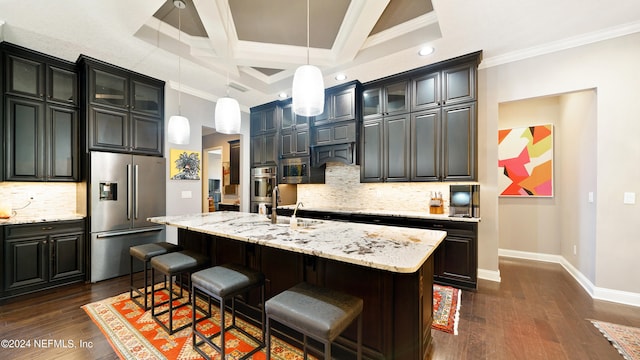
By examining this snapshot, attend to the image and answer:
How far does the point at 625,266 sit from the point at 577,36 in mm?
2717

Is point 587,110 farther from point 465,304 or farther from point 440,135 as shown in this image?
point 465,304

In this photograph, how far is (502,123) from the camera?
4668 millimetres

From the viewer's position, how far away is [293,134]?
499 centimetres

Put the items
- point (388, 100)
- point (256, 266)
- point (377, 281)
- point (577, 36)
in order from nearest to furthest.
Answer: point (377, 281)
point (256, 266)
point (577, 36)
point (388, 100)

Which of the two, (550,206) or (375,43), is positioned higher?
(375,43)

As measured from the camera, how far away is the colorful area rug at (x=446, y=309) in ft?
7.72

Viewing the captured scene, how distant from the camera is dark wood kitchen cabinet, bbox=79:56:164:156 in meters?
3.49

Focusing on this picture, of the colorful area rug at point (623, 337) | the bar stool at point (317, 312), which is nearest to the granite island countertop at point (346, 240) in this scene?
the bar stool at point (317, 312)

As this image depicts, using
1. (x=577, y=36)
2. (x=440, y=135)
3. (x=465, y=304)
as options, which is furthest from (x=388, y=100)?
(x=465, y=304)

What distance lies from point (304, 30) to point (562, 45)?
10.5 ft

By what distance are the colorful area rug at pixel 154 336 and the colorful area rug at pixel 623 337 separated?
Result: 8.43ft

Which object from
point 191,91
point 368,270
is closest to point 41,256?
point 191,91

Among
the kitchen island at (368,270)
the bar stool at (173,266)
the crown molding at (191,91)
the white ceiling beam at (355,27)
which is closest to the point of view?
the kitchen island at (368,270)

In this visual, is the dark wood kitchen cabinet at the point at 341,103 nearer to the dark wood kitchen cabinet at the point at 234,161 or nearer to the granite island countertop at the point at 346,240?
the granite island countertop at the point at 346,240
